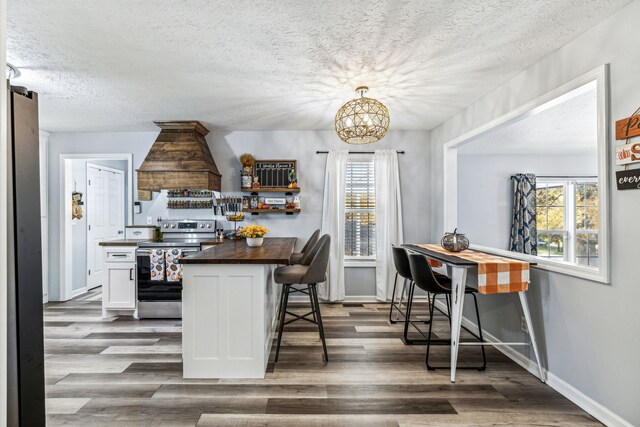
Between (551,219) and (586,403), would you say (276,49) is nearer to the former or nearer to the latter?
(586,403)

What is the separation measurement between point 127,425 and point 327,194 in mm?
3174

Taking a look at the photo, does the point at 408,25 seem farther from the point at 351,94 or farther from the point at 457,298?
the point at 457,298

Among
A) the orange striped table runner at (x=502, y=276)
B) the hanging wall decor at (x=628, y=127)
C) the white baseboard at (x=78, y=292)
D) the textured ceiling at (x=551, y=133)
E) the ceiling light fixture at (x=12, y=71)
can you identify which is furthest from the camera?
the white baseboard at (x=78, y=292)

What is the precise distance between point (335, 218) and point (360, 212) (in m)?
0.42

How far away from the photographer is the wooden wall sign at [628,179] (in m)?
1.72

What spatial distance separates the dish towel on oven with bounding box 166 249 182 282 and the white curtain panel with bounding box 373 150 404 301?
254 cm

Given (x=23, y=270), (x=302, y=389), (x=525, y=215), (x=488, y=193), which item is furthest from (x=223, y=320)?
(x=525, y=215)

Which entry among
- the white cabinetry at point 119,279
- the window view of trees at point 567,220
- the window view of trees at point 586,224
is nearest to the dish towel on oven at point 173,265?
the white cabinetry at point 119,279

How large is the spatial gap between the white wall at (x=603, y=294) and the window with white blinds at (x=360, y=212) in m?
2.20

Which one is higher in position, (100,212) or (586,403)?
(100,212)

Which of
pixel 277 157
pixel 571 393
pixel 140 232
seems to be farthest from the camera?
pixel 277 157

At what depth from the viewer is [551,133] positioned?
427 cm

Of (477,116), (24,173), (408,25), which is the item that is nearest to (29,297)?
(24,173)

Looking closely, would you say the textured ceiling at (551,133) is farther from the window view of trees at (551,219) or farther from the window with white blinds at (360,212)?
the window with white blinds at (360,212)
